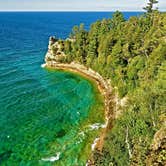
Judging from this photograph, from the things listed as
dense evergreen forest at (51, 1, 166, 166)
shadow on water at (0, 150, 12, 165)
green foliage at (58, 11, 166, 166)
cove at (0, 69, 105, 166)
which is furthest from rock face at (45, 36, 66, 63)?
shadow on water at (0, 150, 12, 165)

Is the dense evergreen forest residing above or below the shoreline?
above

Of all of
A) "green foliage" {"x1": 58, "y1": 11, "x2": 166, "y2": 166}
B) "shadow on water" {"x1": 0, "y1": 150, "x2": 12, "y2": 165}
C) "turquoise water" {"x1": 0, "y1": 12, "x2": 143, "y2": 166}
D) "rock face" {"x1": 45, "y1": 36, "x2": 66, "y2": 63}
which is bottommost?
"turquoise water" {"x1": 0, "y1": 12, "x2": 143, "y2": 166}

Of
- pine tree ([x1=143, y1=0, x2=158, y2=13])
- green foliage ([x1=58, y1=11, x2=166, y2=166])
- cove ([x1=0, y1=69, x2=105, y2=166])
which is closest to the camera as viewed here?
green foliage ([x1=58, y1=11, x2=166, y2=166])

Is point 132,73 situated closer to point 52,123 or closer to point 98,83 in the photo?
point 98,83

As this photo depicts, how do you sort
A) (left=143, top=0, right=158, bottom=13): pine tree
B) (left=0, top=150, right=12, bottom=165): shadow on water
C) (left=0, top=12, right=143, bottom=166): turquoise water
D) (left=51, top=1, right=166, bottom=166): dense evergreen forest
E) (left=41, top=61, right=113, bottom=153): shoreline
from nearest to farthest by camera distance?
1. (left=51, top=1, right=166, bottom=166): dense evergreen forest
2. (left=0, top=150, right=12, bottom=165): shadow on water
3. (left=0, top=12, right=143, bottom=166): turquoise water
4. (left=41, top=61, right=113, bottom=153): shoreline
5. (left=143, top=0, right=158, bottom=13): pine tree

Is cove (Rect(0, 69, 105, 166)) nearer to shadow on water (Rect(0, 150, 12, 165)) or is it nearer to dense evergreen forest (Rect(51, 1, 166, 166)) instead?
shadow on water (Rect(0, 150, 12, 165))

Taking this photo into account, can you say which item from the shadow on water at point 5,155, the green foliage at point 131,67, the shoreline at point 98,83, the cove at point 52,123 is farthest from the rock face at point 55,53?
the shadow on water at point 5,155
